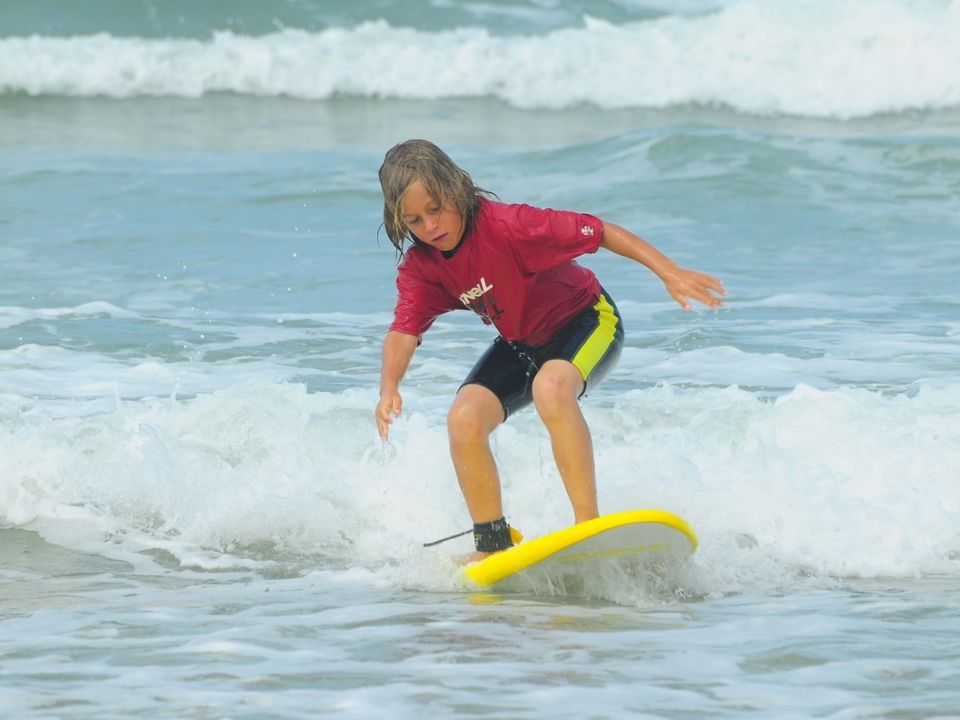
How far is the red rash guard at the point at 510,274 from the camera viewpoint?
481 cm

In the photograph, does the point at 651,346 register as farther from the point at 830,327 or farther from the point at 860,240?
the point at 860,240

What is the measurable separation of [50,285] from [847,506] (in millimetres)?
6353

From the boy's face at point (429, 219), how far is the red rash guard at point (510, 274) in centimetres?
8

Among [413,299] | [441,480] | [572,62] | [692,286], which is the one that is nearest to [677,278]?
[692,286]

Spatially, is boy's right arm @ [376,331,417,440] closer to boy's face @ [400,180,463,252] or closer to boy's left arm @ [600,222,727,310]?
boy's face @ [400,180,463,252]

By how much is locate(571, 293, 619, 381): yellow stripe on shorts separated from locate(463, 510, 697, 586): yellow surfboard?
0.55m

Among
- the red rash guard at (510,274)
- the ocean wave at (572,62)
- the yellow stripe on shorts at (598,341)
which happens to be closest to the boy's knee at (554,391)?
the yellow stripe on shorts at (598,341)

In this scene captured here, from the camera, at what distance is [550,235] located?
189 inches

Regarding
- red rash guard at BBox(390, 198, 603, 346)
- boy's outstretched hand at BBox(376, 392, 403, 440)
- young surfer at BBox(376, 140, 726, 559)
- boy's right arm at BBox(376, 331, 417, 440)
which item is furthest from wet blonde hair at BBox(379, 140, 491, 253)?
boy's outstretched hand at BBox(376, 392, 403, 440)

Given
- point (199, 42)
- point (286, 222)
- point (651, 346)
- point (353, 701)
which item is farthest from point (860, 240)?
point (199, 42)

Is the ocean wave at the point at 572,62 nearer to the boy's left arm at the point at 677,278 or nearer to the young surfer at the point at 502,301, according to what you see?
the young surfer at the point at 502,301

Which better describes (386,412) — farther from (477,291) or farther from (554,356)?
(554,356)

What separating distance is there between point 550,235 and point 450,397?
105 inches

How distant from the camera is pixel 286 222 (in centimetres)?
1203
